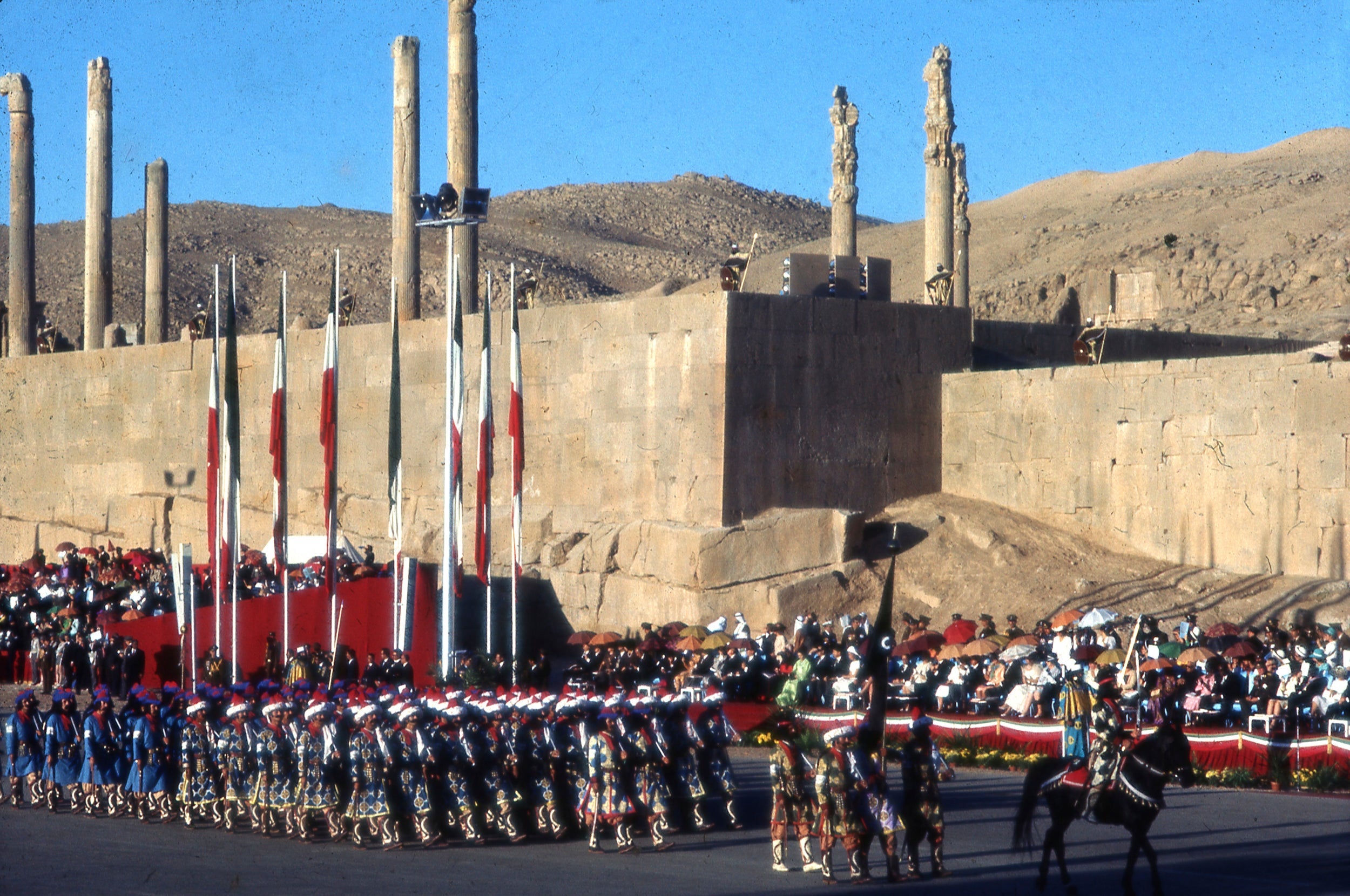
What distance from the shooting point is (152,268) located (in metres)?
44.0

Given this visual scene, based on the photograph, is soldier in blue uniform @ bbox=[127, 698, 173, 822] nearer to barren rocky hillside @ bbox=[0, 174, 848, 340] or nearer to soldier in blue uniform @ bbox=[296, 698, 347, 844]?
soldier in blue uniform @ bbox=[296, 698, 347, 844]

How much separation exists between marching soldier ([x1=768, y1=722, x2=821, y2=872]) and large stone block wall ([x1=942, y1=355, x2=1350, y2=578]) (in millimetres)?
14397

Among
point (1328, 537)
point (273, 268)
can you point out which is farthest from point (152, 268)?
point (273, 268)

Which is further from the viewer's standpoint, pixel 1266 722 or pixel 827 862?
pixel 1266 722

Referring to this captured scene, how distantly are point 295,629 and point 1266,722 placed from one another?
47.0 ft

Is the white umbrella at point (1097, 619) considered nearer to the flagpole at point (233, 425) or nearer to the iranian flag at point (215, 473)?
the flagpole at point (233, 425)

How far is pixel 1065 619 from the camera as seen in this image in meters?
24.3

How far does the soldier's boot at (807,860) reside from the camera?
14156mm

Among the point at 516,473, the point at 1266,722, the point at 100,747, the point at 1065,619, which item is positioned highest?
the point at 516,473

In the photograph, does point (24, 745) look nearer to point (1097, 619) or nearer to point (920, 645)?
point (920, 645)

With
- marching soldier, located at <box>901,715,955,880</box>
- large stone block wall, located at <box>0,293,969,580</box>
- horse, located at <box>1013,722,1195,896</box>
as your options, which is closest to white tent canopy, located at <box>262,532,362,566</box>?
large stone block wall, located at <box>0,293,969,580</box>

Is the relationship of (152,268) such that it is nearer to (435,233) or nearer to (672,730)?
(672,730)

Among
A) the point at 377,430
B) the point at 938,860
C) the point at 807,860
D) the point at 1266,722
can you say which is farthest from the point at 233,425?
the point at 1266,722

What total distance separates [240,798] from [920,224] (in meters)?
81.4
